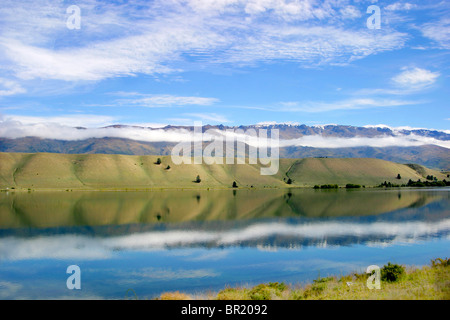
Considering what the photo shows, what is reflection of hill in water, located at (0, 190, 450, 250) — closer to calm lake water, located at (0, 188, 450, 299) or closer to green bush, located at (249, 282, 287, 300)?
calm lake water, located at (0, 188, 450, 299)

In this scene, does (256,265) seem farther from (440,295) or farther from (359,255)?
(440,295)

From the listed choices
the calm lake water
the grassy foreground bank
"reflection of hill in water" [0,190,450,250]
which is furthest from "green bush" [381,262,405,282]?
"reflection of hill in water" [0,190,450,250]

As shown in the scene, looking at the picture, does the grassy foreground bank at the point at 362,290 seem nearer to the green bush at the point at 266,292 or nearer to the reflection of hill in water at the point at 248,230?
the green bush at the point at 266,292

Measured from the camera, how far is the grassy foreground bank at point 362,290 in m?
19.7

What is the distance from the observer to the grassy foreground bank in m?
19.7

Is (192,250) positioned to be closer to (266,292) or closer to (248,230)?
(248,230)

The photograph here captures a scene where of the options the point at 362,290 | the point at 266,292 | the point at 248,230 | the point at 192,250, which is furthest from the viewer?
the point at 248,230

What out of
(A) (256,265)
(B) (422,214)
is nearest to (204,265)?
(A) (256,265)

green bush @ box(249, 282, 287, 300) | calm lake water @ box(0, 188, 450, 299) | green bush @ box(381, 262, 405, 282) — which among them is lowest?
calm lake water @ box(0, 188, 450, 299)

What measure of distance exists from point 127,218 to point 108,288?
4392 cm

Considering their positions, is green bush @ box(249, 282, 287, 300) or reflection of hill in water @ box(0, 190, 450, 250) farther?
reflection of hill in water @ box(0, 190, 450, 250)

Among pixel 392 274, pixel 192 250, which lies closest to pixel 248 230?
pixel 192 250

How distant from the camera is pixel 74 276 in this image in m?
29.5

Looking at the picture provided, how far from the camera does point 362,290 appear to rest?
21297 mm
